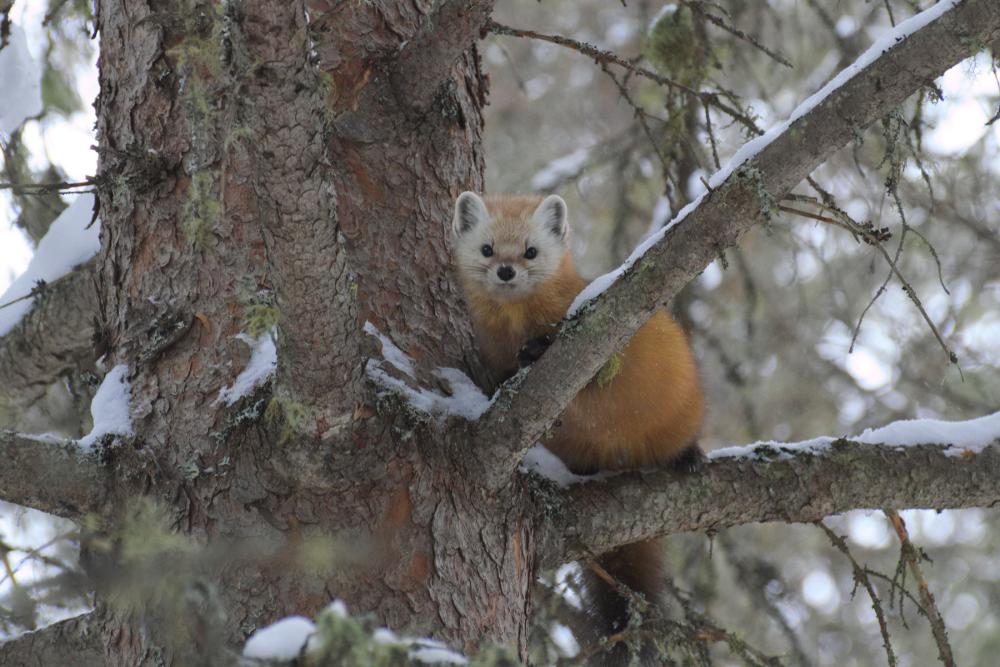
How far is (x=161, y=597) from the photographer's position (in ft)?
7.80

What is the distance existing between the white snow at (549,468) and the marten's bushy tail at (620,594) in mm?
429

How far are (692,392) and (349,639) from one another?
110 inches

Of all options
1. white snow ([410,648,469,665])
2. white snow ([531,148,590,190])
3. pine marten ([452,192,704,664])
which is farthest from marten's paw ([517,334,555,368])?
white snow ([531,148,590,190])

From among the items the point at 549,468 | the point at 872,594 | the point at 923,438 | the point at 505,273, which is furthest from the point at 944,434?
the point at 505,273

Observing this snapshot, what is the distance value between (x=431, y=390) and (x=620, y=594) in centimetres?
109

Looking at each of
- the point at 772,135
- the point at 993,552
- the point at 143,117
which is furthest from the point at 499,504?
the point at 993,552

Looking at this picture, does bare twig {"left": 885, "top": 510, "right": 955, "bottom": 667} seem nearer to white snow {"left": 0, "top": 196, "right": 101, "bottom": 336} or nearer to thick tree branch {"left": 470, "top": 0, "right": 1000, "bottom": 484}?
thick tree branch {"left": 470, "top": 0, "right": 1000, "bottom": 484}

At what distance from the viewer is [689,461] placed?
368 centimetres

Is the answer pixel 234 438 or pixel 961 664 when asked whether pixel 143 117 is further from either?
pixel 961 664

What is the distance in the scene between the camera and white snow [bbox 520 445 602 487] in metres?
3.43

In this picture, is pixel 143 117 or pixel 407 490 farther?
pixel 143 117

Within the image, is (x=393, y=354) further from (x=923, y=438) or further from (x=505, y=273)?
(x=923, y=438)

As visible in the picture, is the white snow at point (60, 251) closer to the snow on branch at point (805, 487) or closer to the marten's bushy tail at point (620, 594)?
the snow on branch at point (805, 487)

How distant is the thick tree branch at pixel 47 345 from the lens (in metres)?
4.16
